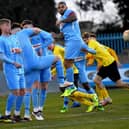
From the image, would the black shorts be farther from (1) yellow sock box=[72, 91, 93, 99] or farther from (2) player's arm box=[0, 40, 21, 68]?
(2) player's arm box=[0, 40, 21, 68]

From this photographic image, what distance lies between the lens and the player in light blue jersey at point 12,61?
444 inches

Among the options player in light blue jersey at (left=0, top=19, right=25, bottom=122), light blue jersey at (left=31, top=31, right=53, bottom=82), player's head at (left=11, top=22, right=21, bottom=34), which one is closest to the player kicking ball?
light blue jersey at (left=31, top=31, right=53, bottom=82)

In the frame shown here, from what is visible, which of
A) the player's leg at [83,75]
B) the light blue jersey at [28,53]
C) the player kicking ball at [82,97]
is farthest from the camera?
the player's leg at [83,75]

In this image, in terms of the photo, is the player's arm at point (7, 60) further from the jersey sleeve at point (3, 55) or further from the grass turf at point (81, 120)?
the grass turf at point (81, 120)

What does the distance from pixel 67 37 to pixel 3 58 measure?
249 cm

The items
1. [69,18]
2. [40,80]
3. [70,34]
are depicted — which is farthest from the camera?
[70,34]

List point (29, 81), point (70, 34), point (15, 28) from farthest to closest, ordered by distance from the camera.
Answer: point (70, 34)
point (15, 28)
point (29, 81)

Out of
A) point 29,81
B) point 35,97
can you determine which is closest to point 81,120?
point 35,97

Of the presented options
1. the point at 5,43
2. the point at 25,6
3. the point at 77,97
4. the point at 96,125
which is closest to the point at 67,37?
the point at 77,97

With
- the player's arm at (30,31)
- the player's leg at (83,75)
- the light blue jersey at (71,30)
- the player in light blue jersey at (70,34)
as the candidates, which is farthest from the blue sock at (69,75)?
the player's arm at (30,31)

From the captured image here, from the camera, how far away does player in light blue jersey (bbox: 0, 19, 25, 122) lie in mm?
11266

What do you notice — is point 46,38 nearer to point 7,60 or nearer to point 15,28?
point 15,28

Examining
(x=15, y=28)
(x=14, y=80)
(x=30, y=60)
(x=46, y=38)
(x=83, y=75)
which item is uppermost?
(x=15, y=28)

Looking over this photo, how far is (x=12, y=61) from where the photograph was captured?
36.9 feet
